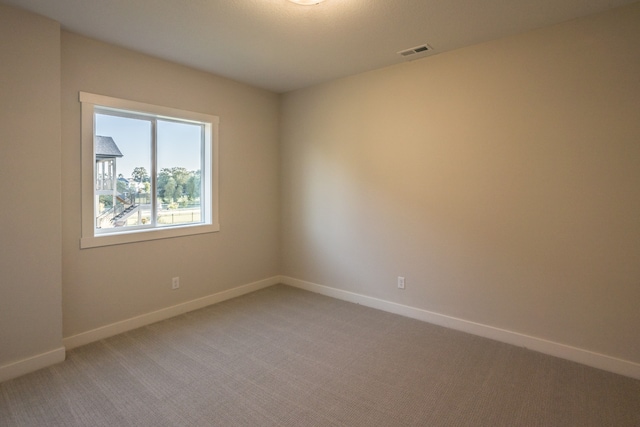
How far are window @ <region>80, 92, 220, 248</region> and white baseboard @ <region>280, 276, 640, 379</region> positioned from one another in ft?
6.37

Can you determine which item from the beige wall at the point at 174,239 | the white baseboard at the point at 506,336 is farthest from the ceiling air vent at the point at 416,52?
the white baseboard at the point at 506,336

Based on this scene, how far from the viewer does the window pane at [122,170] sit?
3041 mm

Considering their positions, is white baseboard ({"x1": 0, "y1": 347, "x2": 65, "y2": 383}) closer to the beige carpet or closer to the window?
the beige carpet

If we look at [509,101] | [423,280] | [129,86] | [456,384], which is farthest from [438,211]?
[129,86]

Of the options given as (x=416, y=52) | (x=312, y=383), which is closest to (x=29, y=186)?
(x=312, y=383)

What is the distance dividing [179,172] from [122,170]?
59 centimetres

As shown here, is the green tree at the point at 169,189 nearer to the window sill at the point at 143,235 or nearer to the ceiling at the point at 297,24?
the window sill at the point at 143,235

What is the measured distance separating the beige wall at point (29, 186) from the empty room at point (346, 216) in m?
0.01

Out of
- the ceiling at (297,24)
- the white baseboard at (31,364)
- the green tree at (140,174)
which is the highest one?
the ceiling at (297,24)

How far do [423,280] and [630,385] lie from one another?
5.35 feet

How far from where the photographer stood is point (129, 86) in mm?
3088

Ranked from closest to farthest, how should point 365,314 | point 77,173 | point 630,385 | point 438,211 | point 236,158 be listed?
point 630,385, point 77,173, point 438,211, point 365,314, point 236,158

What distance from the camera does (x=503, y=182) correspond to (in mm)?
2887

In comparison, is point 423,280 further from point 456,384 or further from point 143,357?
point 143,357
